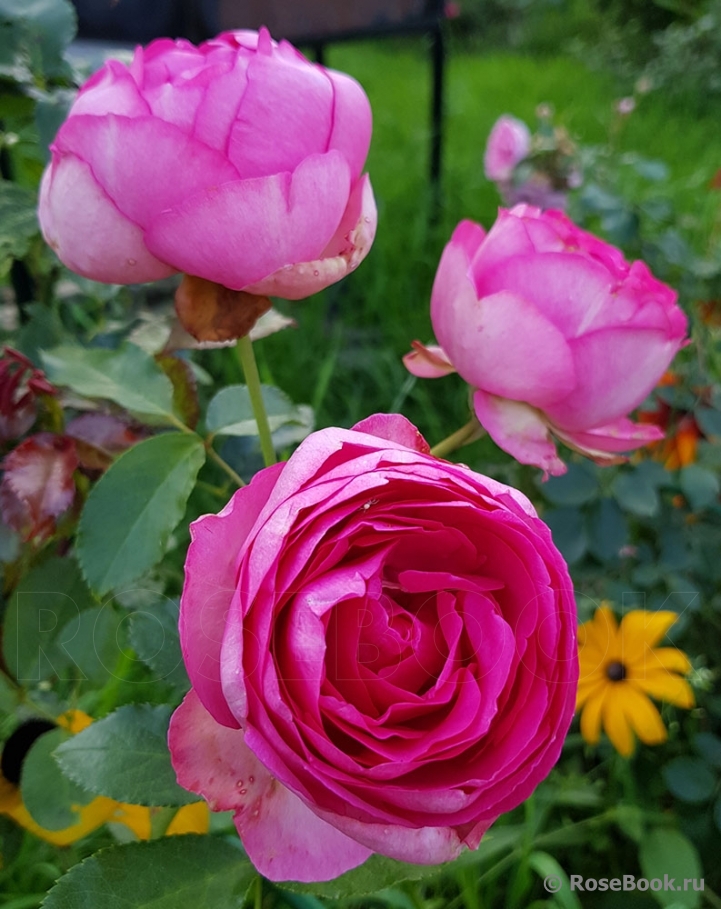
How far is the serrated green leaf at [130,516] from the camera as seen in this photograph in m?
0.33

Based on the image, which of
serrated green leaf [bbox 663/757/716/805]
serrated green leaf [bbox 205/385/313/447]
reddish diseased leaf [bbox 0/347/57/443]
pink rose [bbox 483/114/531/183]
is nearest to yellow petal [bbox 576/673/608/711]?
serrated green leaf [bbox 663/757/716/805]

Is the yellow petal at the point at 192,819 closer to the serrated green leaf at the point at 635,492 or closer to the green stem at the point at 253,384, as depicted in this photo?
the green stem at the point at 253,384

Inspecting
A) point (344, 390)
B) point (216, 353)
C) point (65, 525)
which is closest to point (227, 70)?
point (65, 525)

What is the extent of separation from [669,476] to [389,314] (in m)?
0.93

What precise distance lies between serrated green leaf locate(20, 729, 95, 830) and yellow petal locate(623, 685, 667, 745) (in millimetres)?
A: 496

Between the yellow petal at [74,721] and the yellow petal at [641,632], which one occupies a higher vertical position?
the yellow petal at [74,721]

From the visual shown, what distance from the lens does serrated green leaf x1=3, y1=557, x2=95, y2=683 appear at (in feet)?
1.38

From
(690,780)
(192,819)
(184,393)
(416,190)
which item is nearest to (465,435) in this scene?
(184,393)

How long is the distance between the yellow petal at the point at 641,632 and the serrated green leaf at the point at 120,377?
19.9 inches

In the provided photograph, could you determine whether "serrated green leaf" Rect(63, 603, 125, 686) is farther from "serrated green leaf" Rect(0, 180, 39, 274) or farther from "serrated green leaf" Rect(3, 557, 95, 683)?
"serrated green leaf" Rect(0, 180, 39, 274)

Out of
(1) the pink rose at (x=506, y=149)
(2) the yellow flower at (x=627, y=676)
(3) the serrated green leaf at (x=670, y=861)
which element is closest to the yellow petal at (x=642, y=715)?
(2) the yellow flower at (x=627, y=676)

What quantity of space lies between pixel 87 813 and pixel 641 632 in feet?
1.62

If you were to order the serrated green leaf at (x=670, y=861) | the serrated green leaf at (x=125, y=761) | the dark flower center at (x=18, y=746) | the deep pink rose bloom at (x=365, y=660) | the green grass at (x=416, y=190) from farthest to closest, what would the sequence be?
the green grass at (x=416, y=190), the serrated green leaf at (x=670, y=861), the dark flower center at (x=18, y=746), the serrated green leaf at (x=125, y=761), the deep pink rose bloom at (x=365, y=660)

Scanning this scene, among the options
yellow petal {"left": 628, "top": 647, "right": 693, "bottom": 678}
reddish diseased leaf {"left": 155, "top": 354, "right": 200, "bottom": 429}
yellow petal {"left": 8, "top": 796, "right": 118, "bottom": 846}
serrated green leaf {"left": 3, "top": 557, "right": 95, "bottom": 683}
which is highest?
reddish diseased leaf {"left": 155, "top": 354, "right": 200, "bottom": 429}
